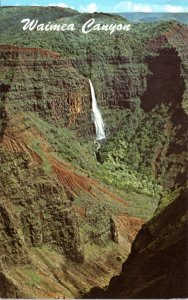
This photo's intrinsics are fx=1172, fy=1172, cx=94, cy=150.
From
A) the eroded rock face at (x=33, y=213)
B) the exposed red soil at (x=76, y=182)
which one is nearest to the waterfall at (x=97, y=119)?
the exposed red soil at (x=76, y=182)

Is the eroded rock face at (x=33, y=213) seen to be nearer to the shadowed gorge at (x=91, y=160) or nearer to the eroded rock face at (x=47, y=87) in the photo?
the shadowed gorge at (x=91, y=160)

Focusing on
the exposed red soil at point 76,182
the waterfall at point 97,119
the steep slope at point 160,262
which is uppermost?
the waterfall at point 97,119

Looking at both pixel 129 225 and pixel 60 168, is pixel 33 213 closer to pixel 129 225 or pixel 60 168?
pixel 60 168

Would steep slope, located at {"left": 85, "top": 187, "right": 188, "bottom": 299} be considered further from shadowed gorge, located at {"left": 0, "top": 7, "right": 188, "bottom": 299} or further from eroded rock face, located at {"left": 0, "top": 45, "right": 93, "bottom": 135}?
eroded rock face, located at {"left": 0, "top": 45, "right": 93, "bottom": 135}

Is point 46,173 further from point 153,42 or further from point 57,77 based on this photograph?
point 153,42

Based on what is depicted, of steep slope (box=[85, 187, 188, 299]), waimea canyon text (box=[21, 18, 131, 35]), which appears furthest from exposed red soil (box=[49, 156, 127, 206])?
waimea canyon text (box=[21, 18, 131, 35])

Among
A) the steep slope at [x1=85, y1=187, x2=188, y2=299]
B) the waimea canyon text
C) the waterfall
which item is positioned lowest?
the steep slope at [x1=85, y1=187, x2=188, y2=299]
